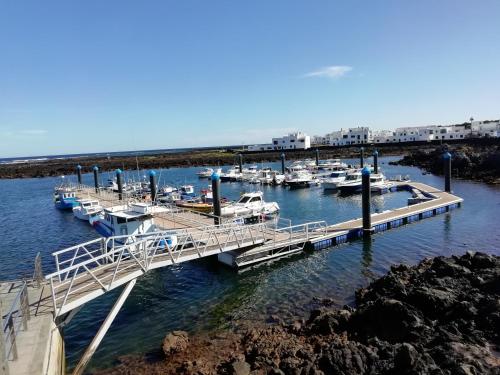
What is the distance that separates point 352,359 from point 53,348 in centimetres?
930

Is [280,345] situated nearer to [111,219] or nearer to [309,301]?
[309,301]

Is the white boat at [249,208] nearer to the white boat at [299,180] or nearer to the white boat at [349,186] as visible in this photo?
the white boat at [349,186]

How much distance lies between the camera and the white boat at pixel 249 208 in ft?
131

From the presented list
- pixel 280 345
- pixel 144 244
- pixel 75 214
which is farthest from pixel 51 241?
pixel 280 345

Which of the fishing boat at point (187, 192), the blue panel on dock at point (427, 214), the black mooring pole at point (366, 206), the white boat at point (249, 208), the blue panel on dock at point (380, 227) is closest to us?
the black mooring pole at point (366, 206)

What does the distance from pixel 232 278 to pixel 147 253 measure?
680 centimetres

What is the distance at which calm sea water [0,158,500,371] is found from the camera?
17.0 m

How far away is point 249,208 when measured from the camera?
4125 centimetres

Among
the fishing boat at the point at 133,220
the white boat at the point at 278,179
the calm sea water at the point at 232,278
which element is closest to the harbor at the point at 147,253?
Answer: the fishing boat at the point at 133,220

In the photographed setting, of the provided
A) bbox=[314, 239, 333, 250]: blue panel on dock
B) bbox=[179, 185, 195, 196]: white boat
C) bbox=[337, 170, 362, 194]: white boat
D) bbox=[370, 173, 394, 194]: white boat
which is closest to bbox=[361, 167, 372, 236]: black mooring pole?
bbox=[314, 239, 333, 250]: blue panel on dock

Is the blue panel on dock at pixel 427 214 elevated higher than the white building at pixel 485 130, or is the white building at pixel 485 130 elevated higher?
the white building at pixel 485 130

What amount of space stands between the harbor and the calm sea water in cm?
97

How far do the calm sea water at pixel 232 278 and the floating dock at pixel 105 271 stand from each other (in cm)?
100

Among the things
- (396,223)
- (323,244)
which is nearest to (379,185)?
(396,223)
